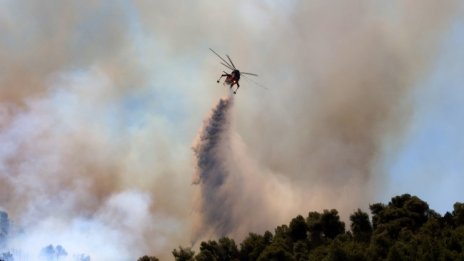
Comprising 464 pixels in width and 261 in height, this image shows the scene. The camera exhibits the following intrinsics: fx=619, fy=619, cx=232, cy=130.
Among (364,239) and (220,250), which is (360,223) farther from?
(220,250)

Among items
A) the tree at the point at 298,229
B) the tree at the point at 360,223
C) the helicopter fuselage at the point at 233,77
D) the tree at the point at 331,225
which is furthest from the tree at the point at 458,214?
the helicopter fuselage at the point at 233,77

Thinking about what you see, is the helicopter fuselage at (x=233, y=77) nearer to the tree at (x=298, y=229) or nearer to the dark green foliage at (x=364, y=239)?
the dark green foliage at (x=364, y=239)

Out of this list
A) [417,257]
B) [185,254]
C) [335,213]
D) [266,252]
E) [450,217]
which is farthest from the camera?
[335,213]

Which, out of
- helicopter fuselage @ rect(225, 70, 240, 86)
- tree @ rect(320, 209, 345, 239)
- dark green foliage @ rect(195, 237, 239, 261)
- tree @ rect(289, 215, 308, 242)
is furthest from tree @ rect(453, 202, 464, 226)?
helicopter fuselage @ rect(225, 70, 240, 86)

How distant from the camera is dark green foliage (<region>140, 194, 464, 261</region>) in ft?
436

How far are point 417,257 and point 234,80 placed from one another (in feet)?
199

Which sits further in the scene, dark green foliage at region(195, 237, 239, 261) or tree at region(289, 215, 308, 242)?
tree at region(289, 215, 308, 242)

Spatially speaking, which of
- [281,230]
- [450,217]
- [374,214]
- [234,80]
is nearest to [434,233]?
[450,217]

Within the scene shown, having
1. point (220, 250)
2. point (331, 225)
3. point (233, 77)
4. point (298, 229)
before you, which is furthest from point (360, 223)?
point (233, 77)

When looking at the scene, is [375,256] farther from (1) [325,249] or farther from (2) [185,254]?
(2) [185,254]

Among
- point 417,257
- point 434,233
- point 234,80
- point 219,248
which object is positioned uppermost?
point 234,80

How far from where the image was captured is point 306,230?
18688 centimetres

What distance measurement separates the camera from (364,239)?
585 feet

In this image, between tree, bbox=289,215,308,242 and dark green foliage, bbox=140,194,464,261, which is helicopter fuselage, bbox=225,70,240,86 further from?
tree, bbox=289,215,308,242
